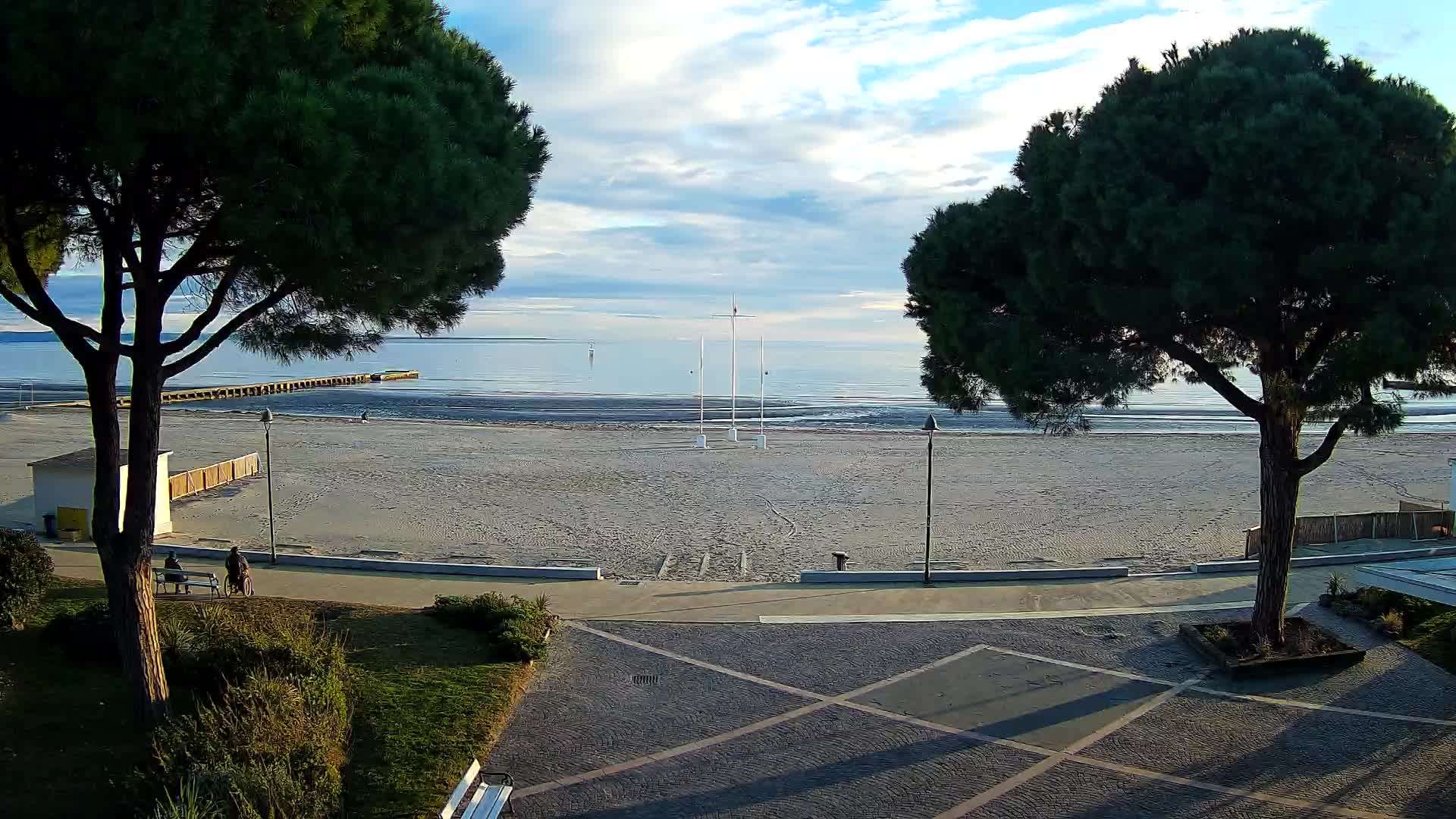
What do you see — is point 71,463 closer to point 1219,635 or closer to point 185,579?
point 185,579

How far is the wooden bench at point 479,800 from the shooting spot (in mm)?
7297

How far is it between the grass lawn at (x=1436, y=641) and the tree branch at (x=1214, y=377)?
3951 mm

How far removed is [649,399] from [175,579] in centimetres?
5806

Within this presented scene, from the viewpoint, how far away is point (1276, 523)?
12164 millimetres

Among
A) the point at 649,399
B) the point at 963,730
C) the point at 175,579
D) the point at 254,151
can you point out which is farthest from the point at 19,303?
the point at 649,399

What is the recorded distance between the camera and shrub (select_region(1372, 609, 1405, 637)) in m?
13.3

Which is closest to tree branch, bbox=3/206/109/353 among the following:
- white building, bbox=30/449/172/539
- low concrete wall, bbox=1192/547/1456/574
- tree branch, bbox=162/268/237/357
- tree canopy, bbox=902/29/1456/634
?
tree branch, bbox=162/268/237/357

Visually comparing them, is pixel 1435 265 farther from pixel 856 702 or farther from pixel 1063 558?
pixel 1063 558

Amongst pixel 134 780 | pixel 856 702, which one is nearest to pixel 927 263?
pixel 856 702

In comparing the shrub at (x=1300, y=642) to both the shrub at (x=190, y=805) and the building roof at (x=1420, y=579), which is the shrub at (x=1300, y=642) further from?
the shrub at (x=190, y=805)

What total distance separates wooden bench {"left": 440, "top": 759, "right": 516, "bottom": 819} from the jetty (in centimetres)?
4977

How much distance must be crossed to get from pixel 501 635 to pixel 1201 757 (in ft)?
26.4

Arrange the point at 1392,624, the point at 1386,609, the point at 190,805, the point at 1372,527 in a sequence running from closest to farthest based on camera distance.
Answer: the point at 190,805
the point at 1392,624
the point at 1386,609
the point at 1372,527

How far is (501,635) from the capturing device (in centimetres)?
1234
